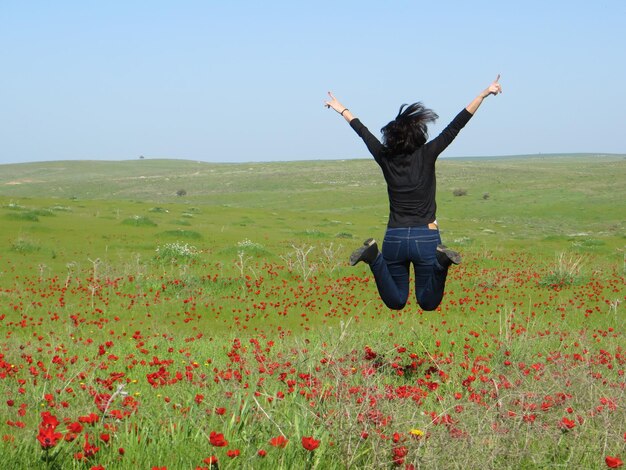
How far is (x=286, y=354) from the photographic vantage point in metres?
7.64

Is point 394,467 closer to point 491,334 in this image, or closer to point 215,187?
point 491,334

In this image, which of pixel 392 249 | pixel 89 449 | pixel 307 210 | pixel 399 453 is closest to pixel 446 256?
pixel 392 249

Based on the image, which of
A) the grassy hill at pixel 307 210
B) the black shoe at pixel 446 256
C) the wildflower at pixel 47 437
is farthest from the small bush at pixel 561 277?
the wildflower at pixel 47 437

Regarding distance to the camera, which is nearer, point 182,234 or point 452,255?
point 452,255

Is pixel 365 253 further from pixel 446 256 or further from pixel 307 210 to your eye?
pixel 307 210

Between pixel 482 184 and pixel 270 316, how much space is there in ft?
245

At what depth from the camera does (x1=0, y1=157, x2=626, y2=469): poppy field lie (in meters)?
3.97

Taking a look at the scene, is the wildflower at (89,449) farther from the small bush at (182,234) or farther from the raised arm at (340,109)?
the small bush at (182,234)

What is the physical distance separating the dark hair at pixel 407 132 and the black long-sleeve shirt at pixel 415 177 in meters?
0.05

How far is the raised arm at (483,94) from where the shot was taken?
6.07 m

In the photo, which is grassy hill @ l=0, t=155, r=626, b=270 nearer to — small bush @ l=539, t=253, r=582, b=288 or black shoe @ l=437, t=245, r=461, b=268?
small bush @ l=539, t=253, r=582, b=288

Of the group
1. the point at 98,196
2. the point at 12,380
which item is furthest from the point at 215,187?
the point at 12,380

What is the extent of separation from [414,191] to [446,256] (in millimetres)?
660

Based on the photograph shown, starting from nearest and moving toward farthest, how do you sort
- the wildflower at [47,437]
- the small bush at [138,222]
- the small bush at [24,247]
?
the wildflower at [47,437]
the small bush at [24,247]
the small bush at [138,222]
